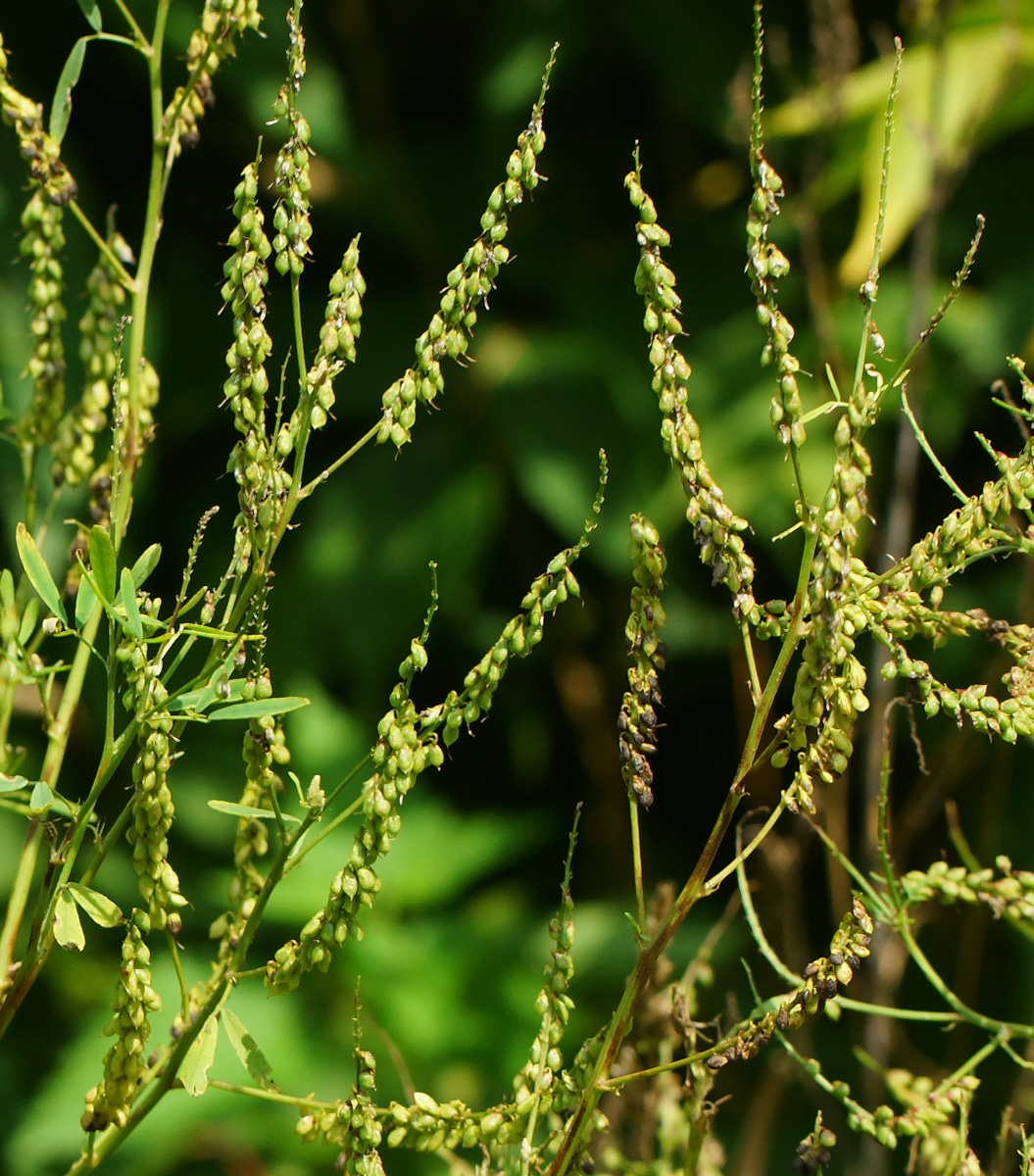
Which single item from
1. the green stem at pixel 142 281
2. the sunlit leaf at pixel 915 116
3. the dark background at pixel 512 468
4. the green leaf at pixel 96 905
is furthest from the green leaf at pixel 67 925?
the sunlit leaf at pixel 915 116

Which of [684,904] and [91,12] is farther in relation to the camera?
[91,12]

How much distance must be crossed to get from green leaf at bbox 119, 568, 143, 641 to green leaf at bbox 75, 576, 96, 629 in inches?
1.4

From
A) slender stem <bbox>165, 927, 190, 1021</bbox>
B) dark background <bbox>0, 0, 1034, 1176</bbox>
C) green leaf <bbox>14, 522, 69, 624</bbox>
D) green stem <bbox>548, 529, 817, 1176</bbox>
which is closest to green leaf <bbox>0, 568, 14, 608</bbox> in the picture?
green leaf <bbox>14, 522, 69, 624</bbox>

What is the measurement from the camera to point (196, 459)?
5.53 ft

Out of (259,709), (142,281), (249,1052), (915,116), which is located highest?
(915,116)

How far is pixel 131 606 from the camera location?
0.37 metres

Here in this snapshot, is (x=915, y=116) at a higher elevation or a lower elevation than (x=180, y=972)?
higher

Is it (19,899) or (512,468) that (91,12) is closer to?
(19,899)

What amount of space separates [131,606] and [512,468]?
1.21 m

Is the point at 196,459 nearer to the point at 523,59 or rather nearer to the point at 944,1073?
the point at 523,59

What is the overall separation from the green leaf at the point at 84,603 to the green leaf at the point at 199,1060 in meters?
0.14

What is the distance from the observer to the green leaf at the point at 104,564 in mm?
373

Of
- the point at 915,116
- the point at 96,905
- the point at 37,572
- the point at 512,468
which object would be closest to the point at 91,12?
the point at 37,572

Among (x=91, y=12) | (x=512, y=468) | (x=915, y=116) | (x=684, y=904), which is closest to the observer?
(x=684, y=904)
